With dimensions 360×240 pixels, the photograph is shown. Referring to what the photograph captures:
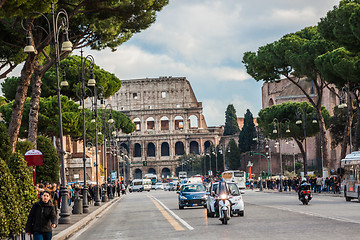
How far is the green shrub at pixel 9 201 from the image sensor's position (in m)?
12.0

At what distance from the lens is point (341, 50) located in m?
40.8

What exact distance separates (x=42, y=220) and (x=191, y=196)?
19.6 metres

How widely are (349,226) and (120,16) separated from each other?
56.5 ft

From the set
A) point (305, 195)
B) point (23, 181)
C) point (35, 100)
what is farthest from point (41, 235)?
point (35, 100)

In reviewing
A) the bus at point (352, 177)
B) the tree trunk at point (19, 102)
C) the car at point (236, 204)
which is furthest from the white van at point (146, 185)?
the car at point (236, 204)

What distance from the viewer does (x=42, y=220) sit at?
34.9 ft

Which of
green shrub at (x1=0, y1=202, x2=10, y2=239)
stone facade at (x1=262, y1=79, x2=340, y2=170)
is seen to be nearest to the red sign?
green shrub at (x1=0, y1=202, x2=10, y2=239)

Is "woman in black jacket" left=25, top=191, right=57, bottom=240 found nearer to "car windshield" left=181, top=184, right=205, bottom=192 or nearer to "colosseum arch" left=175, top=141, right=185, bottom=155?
"car windshield" left=181, top=184, right=205, bottom=192

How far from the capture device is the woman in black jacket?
10.6 meters

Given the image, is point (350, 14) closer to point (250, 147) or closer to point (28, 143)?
point (28, 143)

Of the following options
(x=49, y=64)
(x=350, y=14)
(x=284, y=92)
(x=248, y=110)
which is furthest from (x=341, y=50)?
(x=248, y=110)

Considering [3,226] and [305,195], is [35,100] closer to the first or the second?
[305,195]

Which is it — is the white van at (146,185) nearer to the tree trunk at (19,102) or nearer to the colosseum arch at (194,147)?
the tree trunk at (19,102)

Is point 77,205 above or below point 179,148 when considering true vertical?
below
